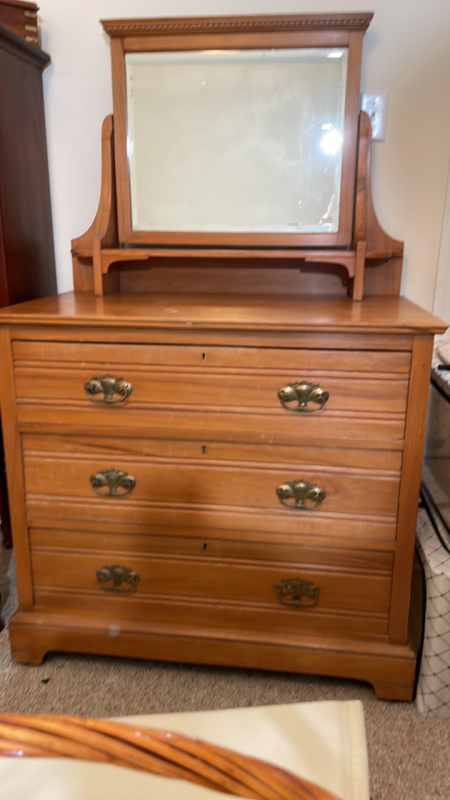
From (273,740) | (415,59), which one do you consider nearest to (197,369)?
(273,740)

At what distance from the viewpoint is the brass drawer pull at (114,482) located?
Result: 1320 mm

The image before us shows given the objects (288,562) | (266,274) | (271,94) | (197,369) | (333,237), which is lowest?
(288,562)

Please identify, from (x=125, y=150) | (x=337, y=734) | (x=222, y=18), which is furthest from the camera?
(x=125, y=150)

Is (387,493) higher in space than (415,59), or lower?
lower

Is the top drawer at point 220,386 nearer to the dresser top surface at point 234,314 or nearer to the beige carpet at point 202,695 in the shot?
the dresser top surface at point 234,314

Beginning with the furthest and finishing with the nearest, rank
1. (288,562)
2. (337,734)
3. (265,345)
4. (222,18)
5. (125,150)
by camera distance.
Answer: (125,150), (222,18), (288,562), (265,345), (337,734)

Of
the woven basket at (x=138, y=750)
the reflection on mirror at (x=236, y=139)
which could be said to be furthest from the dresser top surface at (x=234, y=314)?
the woven basket at (x=138, y=750)

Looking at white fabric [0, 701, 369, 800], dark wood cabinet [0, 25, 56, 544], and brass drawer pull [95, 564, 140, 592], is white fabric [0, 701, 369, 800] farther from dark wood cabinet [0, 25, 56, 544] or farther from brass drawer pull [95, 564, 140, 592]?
dark wood cabinet [0, 25, 56, 544]

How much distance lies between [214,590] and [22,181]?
3.81ft

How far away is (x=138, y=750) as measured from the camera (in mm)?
537

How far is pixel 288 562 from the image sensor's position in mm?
1327

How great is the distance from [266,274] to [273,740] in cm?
116

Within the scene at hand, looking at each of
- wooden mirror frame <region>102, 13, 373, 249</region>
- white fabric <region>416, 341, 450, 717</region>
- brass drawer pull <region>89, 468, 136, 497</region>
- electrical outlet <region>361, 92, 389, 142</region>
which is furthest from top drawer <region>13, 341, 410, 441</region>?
electrical outlet <region>361, 92, 389, 142</region>

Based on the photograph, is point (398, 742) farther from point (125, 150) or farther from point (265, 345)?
point (125, 150)
